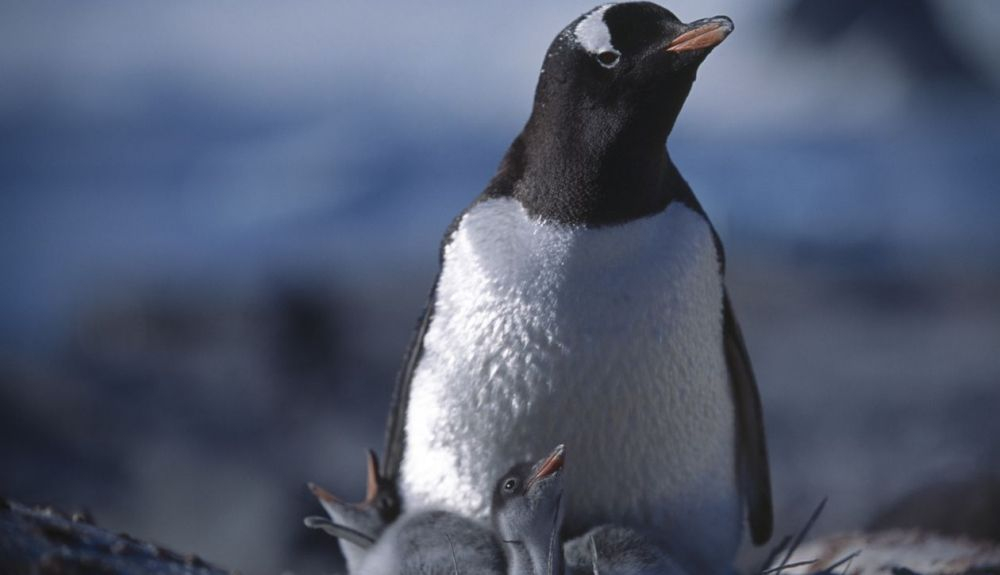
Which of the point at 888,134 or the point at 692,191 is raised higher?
the point at 888,134

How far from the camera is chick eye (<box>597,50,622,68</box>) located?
196 cm

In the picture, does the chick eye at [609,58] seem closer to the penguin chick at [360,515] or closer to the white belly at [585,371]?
the white belly at [585,371]

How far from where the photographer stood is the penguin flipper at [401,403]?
237cm

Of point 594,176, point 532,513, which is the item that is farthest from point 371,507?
point 594,176

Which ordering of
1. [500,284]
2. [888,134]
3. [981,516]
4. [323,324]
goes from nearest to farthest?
[500,284] → [981,516] → [323,324] → [888,134]

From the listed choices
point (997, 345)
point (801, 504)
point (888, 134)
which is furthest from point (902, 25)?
point (801, 504)

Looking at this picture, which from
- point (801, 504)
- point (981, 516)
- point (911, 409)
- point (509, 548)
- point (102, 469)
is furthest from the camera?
point (911, 409)

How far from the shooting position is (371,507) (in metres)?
2.25

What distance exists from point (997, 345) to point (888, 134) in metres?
12.1

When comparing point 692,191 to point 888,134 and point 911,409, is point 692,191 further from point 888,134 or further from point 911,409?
point 888,134

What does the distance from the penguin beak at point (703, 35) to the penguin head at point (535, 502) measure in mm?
702

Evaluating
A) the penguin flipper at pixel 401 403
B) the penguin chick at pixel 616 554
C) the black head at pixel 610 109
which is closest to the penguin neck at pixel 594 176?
the black head at pixel 610 109

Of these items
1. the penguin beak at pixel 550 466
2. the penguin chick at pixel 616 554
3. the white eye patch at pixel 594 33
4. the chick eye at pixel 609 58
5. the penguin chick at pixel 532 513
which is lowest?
the penguin chick at pixel 616 554

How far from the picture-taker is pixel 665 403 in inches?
84.4
